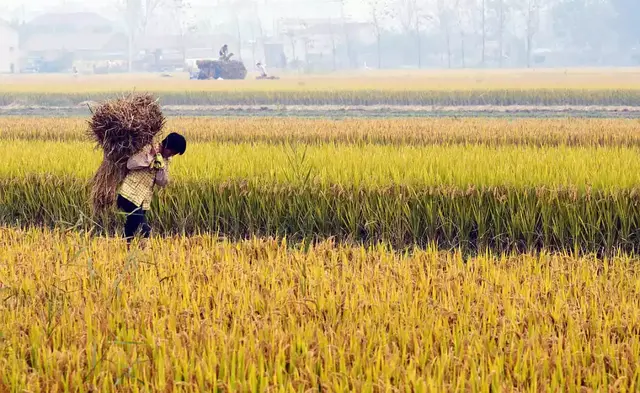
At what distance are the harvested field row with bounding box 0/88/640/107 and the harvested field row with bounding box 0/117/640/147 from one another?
17678 millimetres

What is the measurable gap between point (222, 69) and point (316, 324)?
57817 mm

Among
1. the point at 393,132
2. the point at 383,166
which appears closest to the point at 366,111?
the point at 393,132

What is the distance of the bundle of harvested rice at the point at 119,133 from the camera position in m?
7.73

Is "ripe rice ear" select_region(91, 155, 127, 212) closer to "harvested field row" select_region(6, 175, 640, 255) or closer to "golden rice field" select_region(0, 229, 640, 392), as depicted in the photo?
"harvested field row" select_region(6, 175, 640, 255)

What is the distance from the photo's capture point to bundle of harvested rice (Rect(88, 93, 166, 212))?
7730 mm

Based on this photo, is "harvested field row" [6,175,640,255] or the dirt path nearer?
"harvested field row" [6,175,640,255]

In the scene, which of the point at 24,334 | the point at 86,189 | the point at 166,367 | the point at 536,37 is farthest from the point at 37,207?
the point at 536,37

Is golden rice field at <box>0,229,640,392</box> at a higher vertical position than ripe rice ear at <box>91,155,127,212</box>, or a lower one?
lower

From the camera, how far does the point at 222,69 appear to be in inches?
2427

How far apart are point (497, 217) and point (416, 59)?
12578 cm

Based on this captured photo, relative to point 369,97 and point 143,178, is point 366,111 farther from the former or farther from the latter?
point 143,178

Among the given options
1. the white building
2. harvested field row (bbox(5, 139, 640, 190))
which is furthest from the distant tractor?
the white building

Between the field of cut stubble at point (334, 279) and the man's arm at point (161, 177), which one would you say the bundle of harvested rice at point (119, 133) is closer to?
the man's arm at point (161, 177)

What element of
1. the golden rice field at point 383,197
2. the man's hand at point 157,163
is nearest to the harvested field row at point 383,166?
the golden rice field at point 383,197
